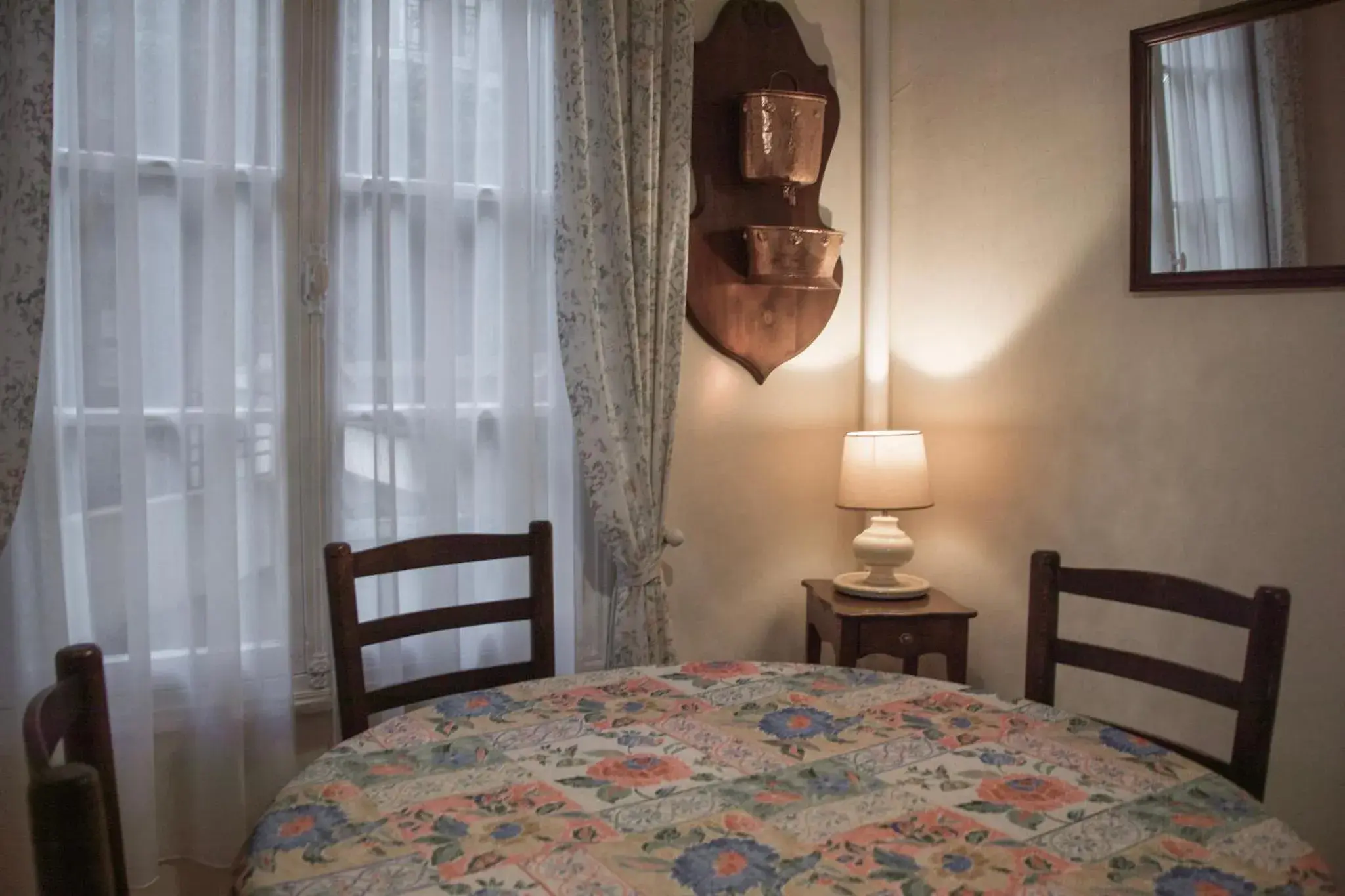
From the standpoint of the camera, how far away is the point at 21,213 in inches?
84.4

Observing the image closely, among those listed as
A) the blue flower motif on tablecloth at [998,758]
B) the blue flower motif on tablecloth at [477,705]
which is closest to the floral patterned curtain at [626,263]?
the blue flower motif on tablecloth at [477,705]

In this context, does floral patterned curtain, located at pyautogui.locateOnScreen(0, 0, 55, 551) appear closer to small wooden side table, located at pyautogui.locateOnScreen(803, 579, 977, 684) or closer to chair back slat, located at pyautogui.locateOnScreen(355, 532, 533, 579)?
chair back slat, located at pyautogui.locateOnScreen(355, 532, 533, 579)

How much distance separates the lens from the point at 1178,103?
8.46ft

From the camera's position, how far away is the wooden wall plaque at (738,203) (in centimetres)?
303

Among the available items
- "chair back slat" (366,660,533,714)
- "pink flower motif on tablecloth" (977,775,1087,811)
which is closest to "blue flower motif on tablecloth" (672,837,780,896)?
"pink flower motif on tablecloth" (977,775,1087,811)

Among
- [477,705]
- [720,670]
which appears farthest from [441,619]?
[720,670]

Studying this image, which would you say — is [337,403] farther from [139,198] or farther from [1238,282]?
[1238,282]

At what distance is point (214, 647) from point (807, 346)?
1758 mm

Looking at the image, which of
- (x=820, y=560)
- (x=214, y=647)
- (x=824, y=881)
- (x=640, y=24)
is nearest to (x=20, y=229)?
(x=214, y=647)

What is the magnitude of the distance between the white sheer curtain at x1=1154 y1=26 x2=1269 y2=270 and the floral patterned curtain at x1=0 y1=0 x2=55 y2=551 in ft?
7.95

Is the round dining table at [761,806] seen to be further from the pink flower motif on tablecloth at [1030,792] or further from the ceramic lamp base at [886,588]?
the ceramic lamp base at [886,588]

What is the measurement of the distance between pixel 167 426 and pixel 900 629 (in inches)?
70.9

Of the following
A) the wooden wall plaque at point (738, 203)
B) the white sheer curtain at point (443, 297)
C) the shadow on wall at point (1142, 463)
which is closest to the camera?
the shadow on wall at point (1142, 463)

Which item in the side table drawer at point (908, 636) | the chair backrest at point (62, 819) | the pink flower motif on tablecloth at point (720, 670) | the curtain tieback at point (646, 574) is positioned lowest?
the side table drawer at point (908, 636)
